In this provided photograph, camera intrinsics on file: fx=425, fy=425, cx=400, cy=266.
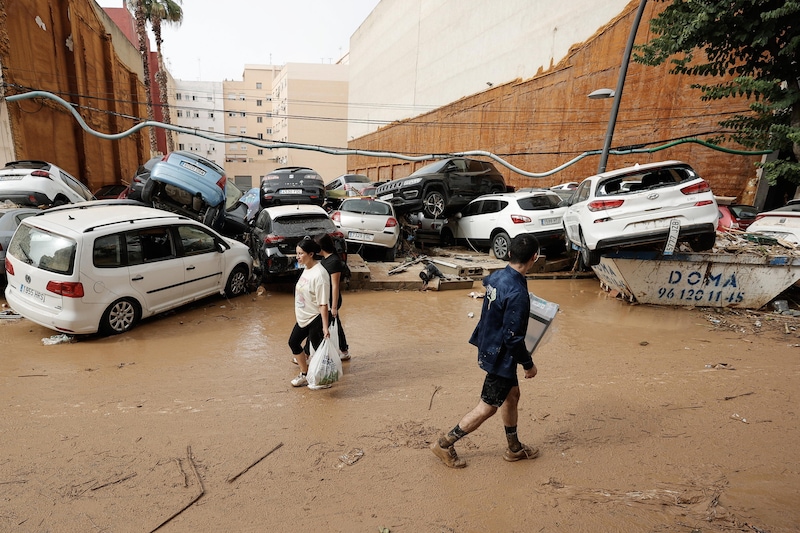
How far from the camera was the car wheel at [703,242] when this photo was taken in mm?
6891

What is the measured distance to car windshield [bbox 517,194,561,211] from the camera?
10.0 meters

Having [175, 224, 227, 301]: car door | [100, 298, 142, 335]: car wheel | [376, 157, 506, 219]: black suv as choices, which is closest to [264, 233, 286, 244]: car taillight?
[175, 224, 227, 301]: car door

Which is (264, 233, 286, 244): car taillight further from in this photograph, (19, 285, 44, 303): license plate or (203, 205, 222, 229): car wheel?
(19, 285, 44, 303): license plate

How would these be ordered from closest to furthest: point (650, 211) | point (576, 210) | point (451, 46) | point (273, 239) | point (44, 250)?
1. point (44, 250)
2. point (650, 211)
3. point (576, 210)
4. point (273, 239)
5. point (451, 46)

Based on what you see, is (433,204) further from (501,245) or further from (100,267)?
(100,267)

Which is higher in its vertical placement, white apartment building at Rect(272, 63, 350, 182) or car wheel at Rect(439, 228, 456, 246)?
white apartment building at Rect(272, 63, 350, 182)

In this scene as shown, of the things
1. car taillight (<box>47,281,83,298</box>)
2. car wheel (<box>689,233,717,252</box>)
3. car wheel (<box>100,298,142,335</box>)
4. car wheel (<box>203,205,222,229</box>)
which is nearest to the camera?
car taillight (<box>47,281,83,298</box>)

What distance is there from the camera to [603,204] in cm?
688

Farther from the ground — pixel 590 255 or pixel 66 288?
pixel 590 255

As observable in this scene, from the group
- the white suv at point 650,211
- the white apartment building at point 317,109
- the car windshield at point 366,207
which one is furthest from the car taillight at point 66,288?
the white apartment building at point 317,109

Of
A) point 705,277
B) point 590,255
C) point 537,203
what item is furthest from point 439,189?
point 705,277

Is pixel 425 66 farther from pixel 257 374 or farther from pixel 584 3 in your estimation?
pixel 257 374

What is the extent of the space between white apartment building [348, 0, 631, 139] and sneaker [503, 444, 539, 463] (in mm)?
18920

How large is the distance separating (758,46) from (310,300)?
1178cm
